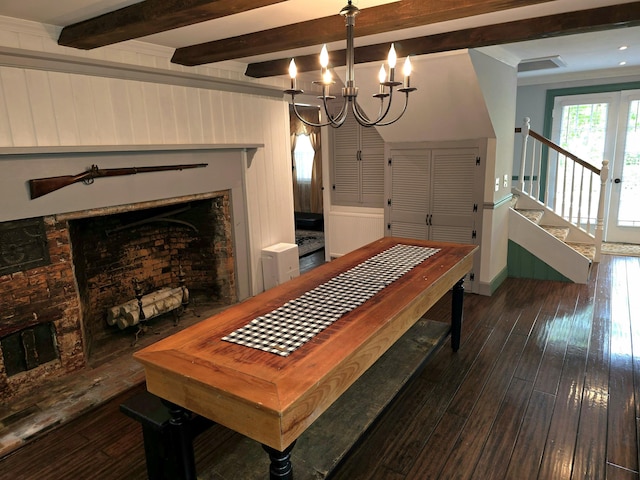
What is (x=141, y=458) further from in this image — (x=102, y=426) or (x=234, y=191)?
(x=234, y=191)

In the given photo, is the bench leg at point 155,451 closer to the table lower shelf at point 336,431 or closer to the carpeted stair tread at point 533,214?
the table lower shelf at point 336,431

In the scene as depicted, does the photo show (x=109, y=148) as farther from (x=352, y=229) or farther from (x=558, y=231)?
(x=558, y=231)

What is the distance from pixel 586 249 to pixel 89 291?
5.63m

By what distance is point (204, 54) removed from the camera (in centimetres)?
328

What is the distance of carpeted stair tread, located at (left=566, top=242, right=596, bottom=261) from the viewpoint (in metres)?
5.20

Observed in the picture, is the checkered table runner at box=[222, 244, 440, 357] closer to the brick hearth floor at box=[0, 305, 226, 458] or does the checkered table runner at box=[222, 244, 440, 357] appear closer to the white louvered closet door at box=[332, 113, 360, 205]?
the brick hearth floor at box=[0, 305, 226, 458]

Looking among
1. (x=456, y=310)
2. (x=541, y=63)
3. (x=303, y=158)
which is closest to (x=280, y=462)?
(x=456, y=310)

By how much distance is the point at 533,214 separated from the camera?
5.48m

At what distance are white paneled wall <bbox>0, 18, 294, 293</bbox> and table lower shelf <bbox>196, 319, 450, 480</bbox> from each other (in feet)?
6.66

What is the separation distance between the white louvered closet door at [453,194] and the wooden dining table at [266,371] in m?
2.58

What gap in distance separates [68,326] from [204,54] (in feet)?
7.42

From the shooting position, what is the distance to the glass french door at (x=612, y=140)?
605 cm

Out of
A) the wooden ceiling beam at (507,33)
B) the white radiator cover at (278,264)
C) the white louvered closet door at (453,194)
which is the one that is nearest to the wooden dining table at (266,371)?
the wooden ceiling beam at (507,33)

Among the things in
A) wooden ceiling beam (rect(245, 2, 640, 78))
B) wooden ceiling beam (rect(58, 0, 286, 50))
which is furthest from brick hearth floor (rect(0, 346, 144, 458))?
wooden ceiling beam (rect(245, 2, 640, 78))
